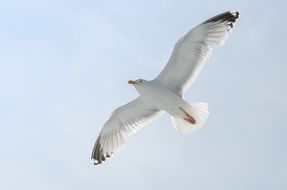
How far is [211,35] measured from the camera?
588 inches

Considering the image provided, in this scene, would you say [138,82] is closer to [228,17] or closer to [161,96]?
[161,96]

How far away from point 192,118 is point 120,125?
1880 mm

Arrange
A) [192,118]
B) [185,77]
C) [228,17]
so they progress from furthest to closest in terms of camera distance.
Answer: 1. [185,77]
2. [192,118]
3. [228,17]

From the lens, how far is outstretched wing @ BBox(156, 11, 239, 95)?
14.9 metres

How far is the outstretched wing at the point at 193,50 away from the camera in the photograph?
14906 mm

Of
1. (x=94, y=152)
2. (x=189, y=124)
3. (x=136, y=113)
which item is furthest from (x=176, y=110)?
(x=94, y=152)

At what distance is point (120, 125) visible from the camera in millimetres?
16375

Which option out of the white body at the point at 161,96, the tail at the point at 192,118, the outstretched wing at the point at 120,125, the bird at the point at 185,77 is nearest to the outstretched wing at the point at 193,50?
the bird at the point at 185,77

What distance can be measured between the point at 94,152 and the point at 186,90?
248 cm

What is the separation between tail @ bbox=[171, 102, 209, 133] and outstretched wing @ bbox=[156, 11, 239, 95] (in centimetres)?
61

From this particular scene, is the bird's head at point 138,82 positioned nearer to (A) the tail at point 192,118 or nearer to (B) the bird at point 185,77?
(B) the bird at point 185,77

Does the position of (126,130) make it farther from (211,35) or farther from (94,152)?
(211,35)

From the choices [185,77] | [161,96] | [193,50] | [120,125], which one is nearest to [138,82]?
[161,96]


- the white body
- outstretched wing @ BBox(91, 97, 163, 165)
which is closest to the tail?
the white body
